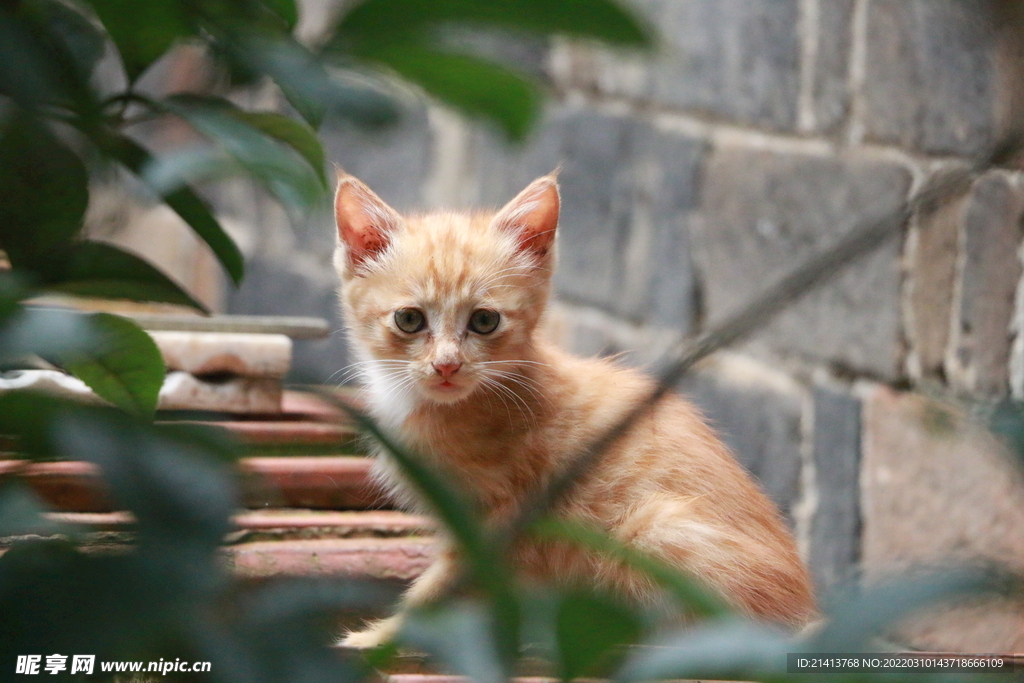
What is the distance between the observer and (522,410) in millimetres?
1682

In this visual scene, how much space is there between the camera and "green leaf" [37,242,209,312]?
0.58 m

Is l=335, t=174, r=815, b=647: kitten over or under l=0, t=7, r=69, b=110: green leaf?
over

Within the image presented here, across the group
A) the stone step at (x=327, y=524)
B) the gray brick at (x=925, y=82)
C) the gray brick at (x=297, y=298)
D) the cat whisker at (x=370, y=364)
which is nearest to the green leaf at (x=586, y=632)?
the stone step at (x=327, y=524)

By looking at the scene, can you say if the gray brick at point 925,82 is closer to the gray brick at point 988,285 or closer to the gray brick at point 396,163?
the gray brick at point 988,285

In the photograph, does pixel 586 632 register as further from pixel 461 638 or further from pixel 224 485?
pixel 224 485

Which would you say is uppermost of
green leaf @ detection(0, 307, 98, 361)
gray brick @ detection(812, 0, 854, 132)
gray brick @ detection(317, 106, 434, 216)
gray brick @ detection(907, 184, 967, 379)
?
gray brick @ detection(317, 106, 434, 216)

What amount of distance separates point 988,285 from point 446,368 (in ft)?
3.49

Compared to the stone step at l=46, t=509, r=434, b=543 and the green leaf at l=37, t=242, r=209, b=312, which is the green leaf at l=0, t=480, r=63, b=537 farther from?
the stone step at l=46, t=509, r=434, b=543

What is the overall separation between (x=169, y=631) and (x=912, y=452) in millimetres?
1976

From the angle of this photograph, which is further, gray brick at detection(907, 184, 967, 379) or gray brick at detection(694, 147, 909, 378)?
gray brick at detection(694, 147, 909, 378)

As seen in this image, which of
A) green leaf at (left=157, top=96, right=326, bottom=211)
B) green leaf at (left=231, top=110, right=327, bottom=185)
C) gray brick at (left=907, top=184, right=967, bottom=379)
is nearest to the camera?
green leaf at (left=157, top=96, right=326, bottom=211)

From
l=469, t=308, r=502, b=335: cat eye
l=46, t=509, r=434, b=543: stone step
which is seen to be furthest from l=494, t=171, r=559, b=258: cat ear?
l=46, t=509, r=434, b=543: stone step

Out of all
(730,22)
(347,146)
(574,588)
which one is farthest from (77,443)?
(347,146)

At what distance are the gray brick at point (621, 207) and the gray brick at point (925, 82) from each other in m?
0.51
